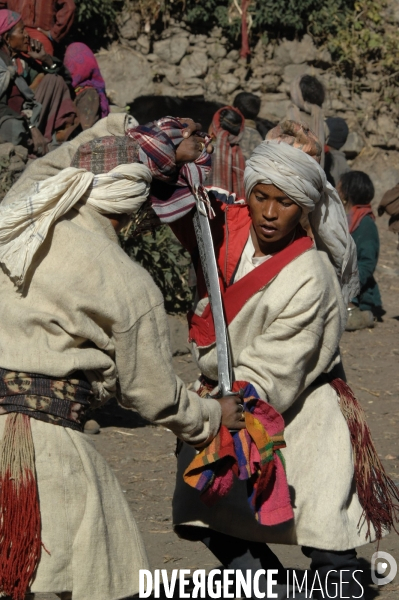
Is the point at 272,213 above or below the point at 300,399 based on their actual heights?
above

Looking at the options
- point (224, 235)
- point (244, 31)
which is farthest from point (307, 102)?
point (224, 235)

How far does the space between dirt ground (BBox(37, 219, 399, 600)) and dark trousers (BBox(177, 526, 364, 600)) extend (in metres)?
0.75

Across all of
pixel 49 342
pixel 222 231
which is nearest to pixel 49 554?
pixel 49 342

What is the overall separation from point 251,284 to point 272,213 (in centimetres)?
28

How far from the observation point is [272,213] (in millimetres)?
Answer: 3473

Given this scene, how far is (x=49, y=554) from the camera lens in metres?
2.78

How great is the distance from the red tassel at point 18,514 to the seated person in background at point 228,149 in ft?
20.6

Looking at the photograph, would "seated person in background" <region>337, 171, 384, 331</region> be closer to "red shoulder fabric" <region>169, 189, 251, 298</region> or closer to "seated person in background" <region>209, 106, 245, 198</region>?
"seated person in background" <region>209, 106, 245, 198</region>

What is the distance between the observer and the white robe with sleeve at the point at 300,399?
3.41m

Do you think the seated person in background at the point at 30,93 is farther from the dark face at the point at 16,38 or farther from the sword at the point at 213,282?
the sword at the point at 213,282

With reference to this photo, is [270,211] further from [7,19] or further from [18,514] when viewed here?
[7,19]

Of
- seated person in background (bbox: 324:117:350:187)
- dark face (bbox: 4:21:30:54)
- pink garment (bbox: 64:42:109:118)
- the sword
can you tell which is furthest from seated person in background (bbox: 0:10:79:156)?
the sword

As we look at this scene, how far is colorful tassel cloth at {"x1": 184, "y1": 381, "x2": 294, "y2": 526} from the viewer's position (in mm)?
3193

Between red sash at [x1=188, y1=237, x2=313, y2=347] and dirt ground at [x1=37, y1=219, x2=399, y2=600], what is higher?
red sash at [x1=188, y1=237, x2=313, y2=347]
